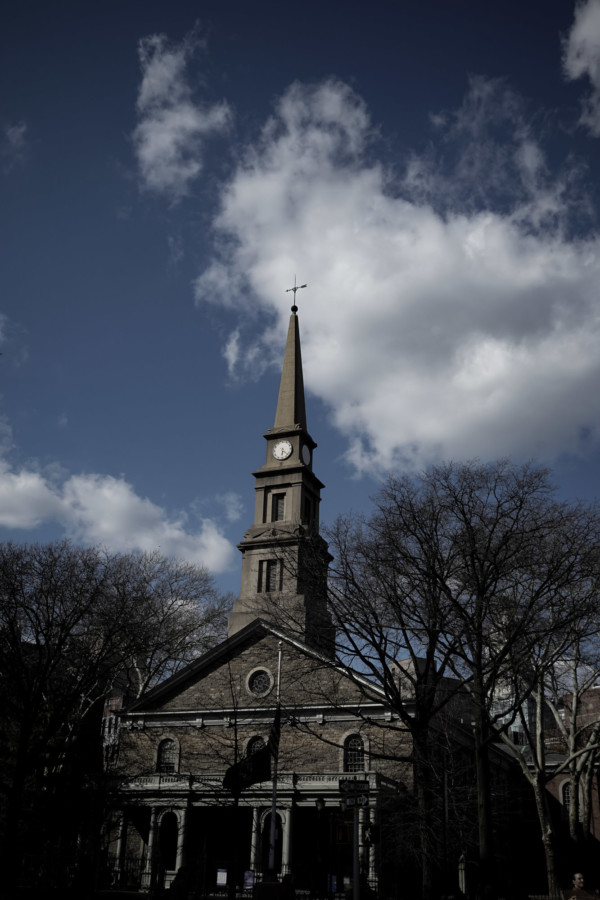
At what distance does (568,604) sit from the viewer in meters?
22.7

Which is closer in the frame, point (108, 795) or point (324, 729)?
point (108, 795)

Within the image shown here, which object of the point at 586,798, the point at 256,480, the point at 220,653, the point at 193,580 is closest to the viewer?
the point at 586,798

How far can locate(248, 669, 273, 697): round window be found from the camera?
36.5 meters

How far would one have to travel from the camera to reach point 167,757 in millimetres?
37031

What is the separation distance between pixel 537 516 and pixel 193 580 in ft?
82.9

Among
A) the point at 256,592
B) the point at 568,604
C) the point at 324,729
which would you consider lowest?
the point at 324,729

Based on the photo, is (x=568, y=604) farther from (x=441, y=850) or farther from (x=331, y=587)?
(x=441, y=850)

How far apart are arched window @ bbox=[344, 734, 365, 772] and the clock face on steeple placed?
1916 centimetres

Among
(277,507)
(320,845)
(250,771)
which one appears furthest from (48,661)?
(277,507)

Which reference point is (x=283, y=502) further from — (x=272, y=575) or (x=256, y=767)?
(x=256, y=767)

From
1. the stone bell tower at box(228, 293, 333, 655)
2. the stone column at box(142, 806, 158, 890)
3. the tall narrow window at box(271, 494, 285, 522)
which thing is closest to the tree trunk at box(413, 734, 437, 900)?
the stone column at box(142, 806, 158, 890)

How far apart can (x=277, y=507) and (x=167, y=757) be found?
1631cm

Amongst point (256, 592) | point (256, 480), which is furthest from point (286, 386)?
point (256, 592)

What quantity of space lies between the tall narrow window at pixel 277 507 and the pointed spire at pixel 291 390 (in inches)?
179
